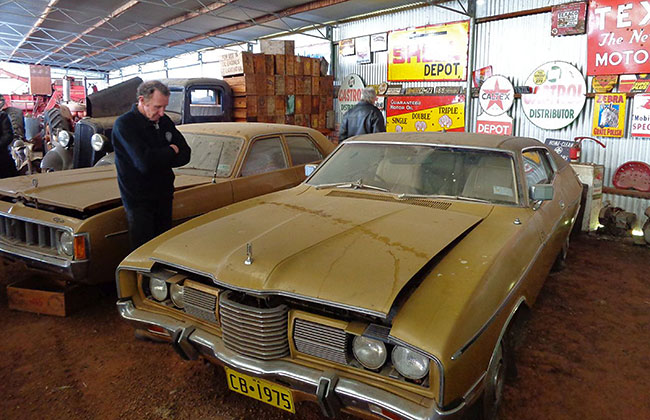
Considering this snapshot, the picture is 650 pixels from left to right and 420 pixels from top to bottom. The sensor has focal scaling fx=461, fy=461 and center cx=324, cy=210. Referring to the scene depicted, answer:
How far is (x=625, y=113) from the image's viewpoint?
6398mm

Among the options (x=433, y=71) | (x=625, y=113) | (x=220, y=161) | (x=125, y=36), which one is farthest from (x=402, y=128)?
(x=125, y=36)

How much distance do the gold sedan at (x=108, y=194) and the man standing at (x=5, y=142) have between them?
6.93ft

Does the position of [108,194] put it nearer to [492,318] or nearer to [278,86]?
[492,318]

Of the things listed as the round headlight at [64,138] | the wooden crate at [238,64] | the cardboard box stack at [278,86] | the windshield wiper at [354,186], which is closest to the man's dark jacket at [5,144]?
the round headlight at [64,138]

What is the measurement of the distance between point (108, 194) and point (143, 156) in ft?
2.70

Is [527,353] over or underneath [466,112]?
underneath

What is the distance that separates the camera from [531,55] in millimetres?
7352

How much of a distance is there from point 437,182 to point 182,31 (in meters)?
11.4

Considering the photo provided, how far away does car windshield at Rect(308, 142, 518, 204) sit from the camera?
10.6 feet

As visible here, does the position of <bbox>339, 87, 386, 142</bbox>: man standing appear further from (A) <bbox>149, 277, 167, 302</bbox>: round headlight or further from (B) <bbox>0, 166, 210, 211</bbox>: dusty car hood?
(A) <bbox>149, 277, 167, 302</bbox>: round headlight

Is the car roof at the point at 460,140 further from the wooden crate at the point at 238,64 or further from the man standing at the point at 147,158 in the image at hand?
the wooden crate at the point at 238,64

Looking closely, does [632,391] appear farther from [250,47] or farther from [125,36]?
[125,36]

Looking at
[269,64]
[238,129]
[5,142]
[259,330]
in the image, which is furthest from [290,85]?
[259,330]

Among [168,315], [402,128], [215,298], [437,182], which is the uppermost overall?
[402,128]
